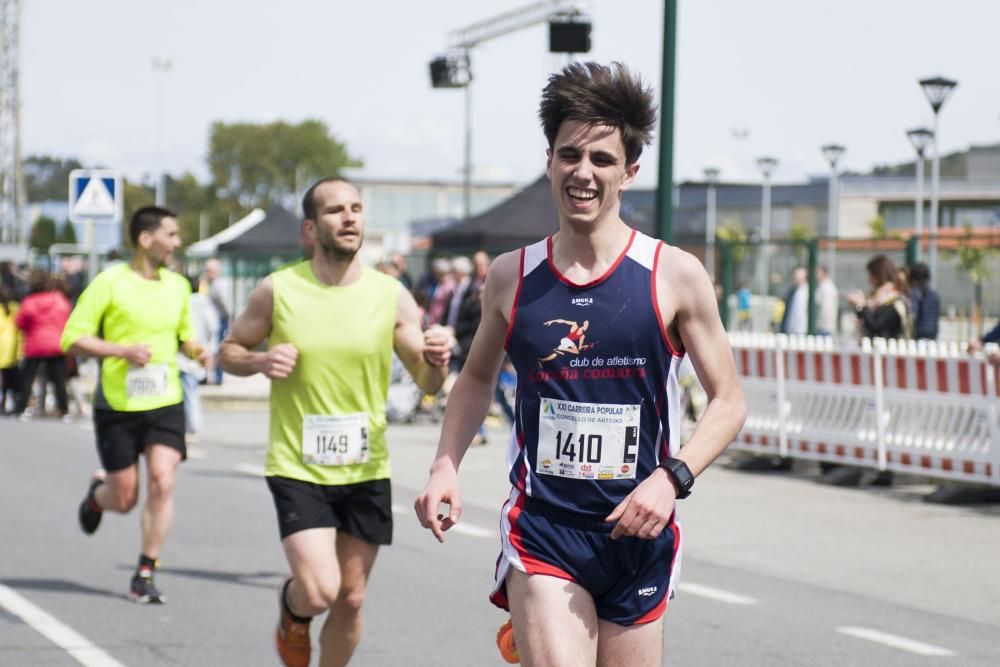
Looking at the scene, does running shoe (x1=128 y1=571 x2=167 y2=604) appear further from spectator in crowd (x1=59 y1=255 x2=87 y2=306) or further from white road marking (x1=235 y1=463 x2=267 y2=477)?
spectator in crowd (x1=59 y1=255 x2=87 y2=306)

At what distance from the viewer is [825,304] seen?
18.9 meters

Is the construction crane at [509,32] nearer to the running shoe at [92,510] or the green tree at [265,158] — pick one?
the running shoe at [92,510]

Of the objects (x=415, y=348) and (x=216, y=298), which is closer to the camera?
(x=415, y=348)

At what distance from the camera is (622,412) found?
4027 mm

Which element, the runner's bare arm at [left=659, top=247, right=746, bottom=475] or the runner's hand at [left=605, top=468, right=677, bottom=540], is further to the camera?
the runner's bare arm at [left=659, top=247, right=746, bottom=475]

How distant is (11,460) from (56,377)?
5.42m

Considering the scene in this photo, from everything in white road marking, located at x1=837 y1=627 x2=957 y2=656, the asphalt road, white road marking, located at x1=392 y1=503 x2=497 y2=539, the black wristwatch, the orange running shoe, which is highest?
the black wristwatch

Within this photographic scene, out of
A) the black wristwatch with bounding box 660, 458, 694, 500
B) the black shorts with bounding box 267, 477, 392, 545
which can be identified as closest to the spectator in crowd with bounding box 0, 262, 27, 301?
the black shorts with bounding box 267, 477, 392, 545

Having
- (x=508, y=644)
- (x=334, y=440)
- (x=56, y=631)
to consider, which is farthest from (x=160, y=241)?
(x=508, y=644)

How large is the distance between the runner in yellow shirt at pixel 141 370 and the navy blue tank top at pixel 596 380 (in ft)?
15.5

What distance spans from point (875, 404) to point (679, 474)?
10037 mm

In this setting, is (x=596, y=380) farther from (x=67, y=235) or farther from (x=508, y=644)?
(x=67, y=235)

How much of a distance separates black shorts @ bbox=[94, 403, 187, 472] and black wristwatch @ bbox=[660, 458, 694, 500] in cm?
507

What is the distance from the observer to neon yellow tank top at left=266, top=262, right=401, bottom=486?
6227 millimetres
